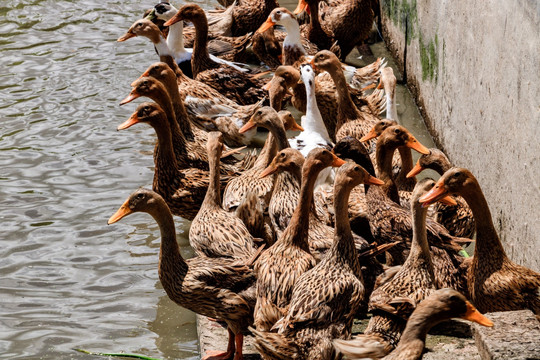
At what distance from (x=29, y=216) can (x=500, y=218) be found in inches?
158

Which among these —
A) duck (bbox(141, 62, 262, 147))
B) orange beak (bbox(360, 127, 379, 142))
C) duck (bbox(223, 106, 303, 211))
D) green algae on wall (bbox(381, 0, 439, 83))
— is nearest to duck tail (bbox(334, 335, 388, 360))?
duck (bbox(223, 106, 303, 211))

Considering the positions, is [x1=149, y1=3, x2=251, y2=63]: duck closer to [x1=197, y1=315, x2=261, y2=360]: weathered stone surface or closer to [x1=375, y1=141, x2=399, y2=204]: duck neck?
[x1=375, y1=141, x2=399, y2=204]: duck neck

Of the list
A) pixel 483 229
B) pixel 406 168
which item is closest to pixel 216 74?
pixel 406 168

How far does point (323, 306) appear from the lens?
15.9 ft

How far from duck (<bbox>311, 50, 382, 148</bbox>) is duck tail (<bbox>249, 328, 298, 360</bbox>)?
3.35m

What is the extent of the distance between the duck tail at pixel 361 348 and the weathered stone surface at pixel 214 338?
0.98 m

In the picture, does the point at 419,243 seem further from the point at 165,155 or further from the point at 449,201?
the point at 165,155

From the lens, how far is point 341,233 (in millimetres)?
5352

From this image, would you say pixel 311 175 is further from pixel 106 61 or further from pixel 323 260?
pixel 106 61

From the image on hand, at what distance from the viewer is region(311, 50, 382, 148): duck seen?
25.7 ft

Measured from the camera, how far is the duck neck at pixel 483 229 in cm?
515

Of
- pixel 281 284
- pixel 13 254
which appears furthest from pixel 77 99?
pixel 281 284

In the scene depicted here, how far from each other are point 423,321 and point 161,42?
5.64m

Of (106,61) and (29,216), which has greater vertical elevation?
(106,61)
